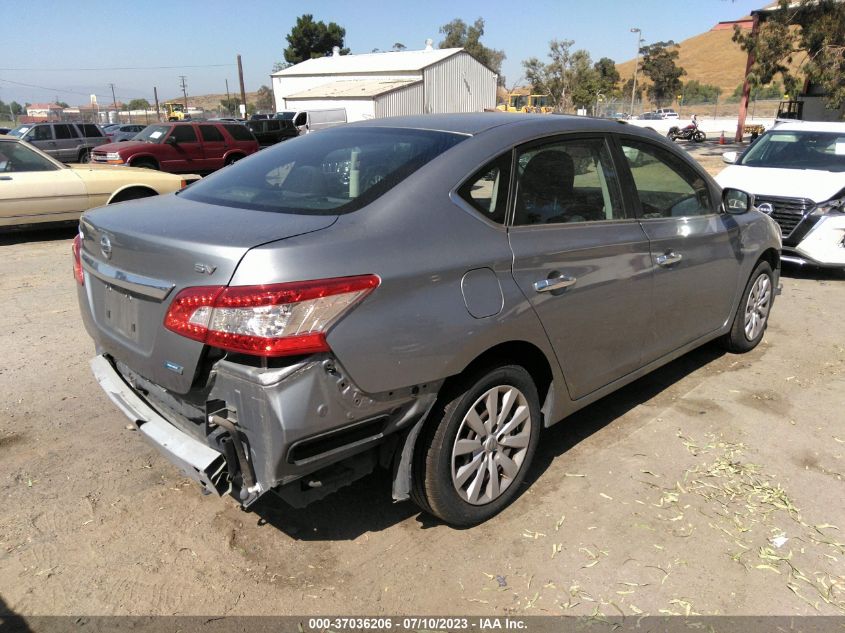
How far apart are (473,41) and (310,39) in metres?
23.7

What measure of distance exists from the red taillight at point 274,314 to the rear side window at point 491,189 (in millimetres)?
789

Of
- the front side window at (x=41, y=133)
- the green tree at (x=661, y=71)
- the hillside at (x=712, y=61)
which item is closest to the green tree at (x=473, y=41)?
the green tree at (x=661, y=71)

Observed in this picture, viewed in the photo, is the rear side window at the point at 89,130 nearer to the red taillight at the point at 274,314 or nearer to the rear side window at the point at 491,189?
the rear side window at the point at 491,189

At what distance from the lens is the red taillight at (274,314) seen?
216 cm

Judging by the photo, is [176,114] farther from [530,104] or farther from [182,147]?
[182,147]

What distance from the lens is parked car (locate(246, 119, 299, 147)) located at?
2481cm

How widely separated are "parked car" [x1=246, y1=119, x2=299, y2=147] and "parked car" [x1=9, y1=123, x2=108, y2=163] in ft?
18.2

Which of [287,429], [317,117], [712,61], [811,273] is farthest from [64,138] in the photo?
[712,61]

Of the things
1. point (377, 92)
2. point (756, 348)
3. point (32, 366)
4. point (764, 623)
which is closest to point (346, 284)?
point (764, 623)

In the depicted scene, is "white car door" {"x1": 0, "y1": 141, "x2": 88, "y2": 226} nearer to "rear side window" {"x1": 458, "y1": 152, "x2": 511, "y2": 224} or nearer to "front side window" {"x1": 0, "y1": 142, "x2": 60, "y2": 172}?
"front side window" {"x1": 0, "y1": 142, "x2": 60, "y2": 172}

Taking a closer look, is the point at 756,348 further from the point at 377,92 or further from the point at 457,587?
the point at 377,92

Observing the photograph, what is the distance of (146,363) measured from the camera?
8.38 feet

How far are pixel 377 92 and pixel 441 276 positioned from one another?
41.4 m

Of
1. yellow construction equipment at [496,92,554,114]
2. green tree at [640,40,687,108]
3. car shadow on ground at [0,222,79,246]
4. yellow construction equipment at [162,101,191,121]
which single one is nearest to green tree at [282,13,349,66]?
yellow construction equipment at [162,101,191,121]
